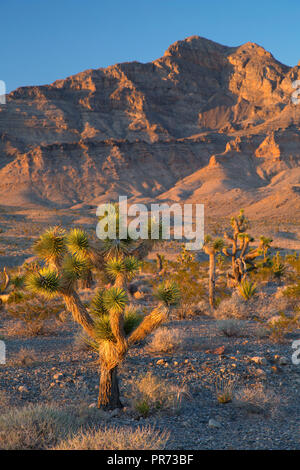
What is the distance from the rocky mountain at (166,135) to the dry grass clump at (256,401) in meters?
55.1

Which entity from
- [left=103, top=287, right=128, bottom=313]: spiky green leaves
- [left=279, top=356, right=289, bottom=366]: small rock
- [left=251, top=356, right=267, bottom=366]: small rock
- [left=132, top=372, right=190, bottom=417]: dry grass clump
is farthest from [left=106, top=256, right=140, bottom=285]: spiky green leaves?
[left=279, top=356, right=289, bottom=366]: small rock

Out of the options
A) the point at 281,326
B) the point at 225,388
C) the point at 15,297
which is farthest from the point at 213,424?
the point at 15,297

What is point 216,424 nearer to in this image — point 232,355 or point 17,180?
point 232,355

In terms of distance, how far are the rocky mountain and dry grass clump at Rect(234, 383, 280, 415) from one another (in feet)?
181

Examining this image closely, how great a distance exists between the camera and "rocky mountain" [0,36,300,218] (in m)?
81.3

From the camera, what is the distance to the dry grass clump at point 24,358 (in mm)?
7974

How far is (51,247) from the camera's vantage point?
6465 mm

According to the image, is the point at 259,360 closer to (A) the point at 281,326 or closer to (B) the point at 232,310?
(A) the point at 281,326

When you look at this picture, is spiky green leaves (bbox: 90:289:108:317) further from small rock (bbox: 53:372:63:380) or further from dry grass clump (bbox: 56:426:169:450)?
dry grass clump (bbox: 56:426:169:450)

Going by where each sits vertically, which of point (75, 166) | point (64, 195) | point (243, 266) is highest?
point (75, 166)

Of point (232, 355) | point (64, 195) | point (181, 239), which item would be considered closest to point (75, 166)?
point (64, 195)
